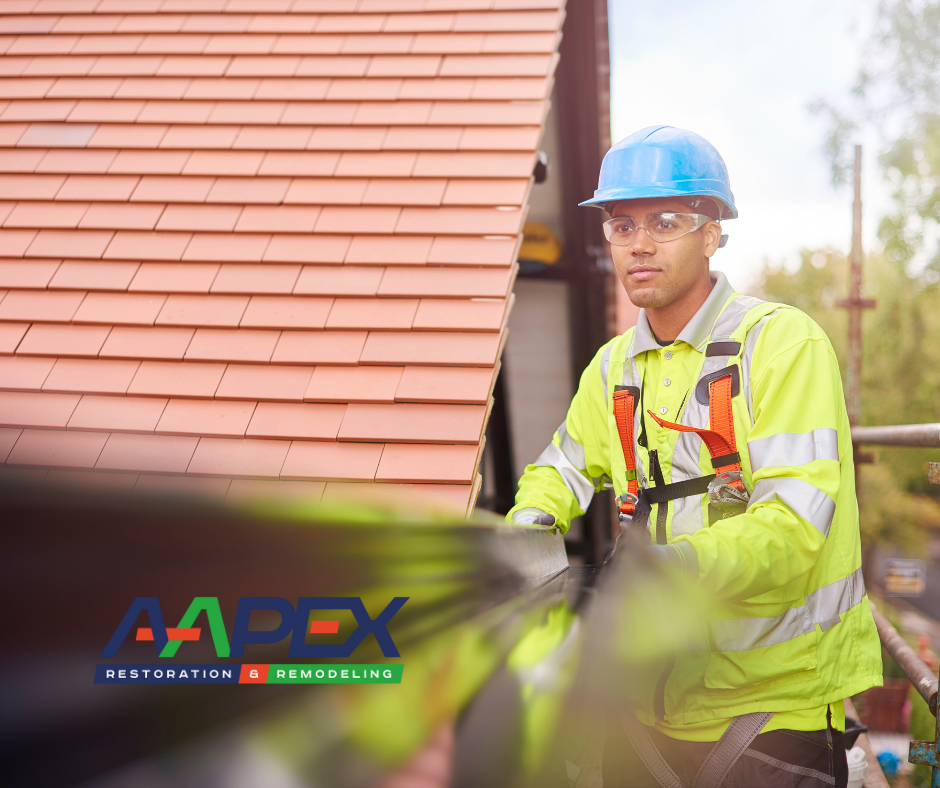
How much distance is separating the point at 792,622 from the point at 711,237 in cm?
111

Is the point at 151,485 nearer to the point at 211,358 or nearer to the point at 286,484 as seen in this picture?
the point at 286,484

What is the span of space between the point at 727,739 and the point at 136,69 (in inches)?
168

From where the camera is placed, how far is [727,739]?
1.76 metres

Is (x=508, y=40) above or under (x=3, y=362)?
above

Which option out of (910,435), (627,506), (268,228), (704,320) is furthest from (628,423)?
(268,228)

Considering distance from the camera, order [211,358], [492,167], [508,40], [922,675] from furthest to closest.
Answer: [508,40]
[492,167]
[211,358]
[922,675]

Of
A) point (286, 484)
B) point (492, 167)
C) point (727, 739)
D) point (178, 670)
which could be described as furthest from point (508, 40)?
point (178, 670)

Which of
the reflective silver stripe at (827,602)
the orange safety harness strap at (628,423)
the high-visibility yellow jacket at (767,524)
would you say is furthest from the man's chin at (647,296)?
the reflective silver stripe at (827,602)

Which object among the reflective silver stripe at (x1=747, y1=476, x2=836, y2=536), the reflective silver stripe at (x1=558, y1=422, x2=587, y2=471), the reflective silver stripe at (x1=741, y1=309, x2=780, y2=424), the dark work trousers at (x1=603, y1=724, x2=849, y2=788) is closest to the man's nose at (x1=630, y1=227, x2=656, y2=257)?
the reflective silver stripe at (x1=741, y1=309, x2=780, y2=424)

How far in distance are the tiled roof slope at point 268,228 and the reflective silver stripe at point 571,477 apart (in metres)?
0.29

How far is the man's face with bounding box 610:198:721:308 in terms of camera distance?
198 cm

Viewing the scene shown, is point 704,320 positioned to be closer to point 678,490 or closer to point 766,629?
point 678,490

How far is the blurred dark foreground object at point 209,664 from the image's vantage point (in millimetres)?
599

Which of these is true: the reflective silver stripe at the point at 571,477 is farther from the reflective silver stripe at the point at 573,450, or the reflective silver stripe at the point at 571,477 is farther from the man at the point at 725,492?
the man at the point at 725,492
